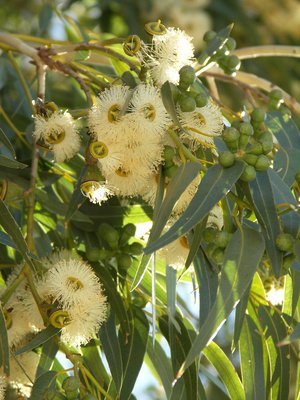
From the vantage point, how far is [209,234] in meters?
1.27

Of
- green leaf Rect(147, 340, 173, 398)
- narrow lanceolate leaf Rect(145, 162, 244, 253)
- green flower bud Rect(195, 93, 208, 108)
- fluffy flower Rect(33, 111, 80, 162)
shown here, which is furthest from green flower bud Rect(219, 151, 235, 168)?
green leaf Rect(147, 340, 173, 398)

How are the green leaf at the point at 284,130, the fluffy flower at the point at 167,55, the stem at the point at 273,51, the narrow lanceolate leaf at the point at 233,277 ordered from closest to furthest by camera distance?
the narrow lanceolate leaf at the point at 233,277
the fluffy flower at the point at 167,55
the green leaf at the point at 284,130
the stem at the point at 273,51

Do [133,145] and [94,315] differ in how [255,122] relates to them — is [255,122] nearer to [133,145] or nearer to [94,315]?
[133,145]

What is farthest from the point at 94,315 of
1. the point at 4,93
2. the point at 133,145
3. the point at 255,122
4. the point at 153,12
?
the point at 153,12

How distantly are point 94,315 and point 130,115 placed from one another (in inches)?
10.1

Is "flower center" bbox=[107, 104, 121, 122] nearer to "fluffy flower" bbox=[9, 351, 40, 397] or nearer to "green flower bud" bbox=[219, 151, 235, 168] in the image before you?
"green flower bud" bbox=[219, 151, 235, 168]

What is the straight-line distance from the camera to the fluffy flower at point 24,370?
1.37 metres

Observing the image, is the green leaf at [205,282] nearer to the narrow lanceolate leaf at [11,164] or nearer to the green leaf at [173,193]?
the green leaf at [173,193]

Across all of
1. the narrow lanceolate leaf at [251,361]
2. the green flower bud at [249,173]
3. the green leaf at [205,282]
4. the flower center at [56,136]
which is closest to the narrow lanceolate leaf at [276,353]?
the narrow lanceolate leaf at [251,361]

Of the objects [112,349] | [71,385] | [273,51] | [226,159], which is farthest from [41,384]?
[273,51]

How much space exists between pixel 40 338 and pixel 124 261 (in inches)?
8.8

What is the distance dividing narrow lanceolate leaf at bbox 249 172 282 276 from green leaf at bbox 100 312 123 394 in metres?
0.28

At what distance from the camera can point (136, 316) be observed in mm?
1466

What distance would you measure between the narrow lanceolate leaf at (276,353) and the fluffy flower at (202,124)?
249mm
